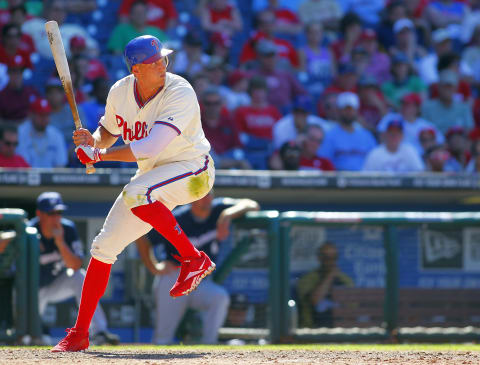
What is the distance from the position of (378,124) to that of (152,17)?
3020 millimetres

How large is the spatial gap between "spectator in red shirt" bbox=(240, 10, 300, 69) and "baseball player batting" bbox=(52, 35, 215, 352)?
243 inches

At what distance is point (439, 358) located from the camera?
428cm

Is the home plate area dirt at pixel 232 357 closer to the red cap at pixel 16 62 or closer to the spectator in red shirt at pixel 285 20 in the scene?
the red cap at pixel 16 62

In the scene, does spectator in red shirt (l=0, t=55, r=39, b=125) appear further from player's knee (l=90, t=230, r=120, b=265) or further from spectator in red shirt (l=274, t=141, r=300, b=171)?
player's knee (l=90, t=230, r=120, b=265)

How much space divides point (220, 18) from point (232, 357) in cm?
736

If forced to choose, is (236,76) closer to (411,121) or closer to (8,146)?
(411,121)

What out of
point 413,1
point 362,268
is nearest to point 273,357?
point 362,268

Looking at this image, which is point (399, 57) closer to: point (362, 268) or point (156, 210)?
point (362, 268)

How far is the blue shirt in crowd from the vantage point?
9023 millimetres

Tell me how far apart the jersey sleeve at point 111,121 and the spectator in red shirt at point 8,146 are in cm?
311

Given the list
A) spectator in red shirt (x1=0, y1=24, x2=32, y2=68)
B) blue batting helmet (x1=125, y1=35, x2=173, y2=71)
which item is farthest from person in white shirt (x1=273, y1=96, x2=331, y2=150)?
blue batting helmet (x1=125, y1=35, x2=173, y2=71)

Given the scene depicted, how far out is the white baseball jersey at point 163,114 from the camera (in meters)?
4.32

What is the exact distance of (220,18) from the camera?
10953 mm

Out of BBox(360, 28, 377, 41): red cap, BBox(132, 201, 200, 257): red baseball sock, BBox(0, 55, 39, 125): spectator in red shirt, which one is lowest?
BBox(132, 201, 200, 257): red baseball sock
